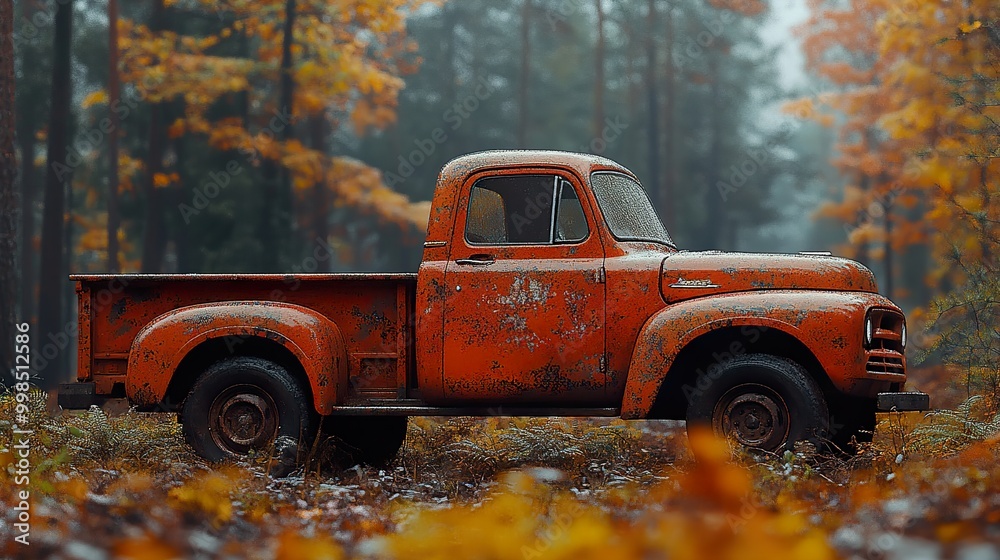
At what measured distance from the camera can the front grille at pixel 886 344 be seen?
7.04 meters

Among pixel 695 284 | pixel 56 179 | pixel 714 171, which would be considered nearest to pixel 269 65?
pixel 56 179

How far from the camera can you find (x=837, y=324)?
22.7 feet

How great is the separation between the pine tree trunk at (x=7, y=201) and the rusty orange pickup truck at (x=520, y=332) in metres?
5.10

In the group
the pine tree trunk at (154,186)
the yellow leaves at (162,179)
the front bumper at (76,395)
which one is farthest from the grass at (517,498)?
the pine tree trunk at (154,186)

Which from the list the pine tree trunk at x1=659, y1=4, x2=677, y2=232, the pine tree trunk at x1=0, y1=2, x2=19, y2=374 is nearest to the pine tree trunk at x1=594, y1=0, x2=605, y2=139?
the pine tree trunk at x1=659, y1=4, x2=677, y2=232

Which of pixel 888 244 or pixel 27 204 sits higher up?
pixel 27 204

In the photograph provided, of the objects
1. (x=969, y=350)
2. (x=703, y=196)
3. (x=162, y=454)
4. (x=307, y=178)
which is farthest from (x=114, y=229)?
(x=703, y=196)

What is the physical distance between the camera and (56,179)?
18.1 meters

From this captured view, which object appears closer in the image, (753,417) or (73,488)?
(73,488)

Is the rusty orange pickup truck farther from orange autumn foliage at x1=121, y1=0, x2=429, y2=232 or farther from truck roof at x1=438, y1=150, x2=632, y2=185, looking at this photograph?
orange autumn foliage at x1=121, y1=0, x2=429, y2=232

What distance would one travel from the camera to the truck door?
7.49 metres

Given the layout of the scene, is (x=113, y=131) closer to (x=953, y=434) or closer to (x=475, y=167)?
(x=475, y=167)

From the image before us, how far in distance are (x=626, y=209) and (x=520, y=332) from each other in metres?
1.30

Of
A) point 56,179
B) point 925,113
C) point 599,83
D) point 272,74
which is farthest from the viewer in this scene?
point 599,83
